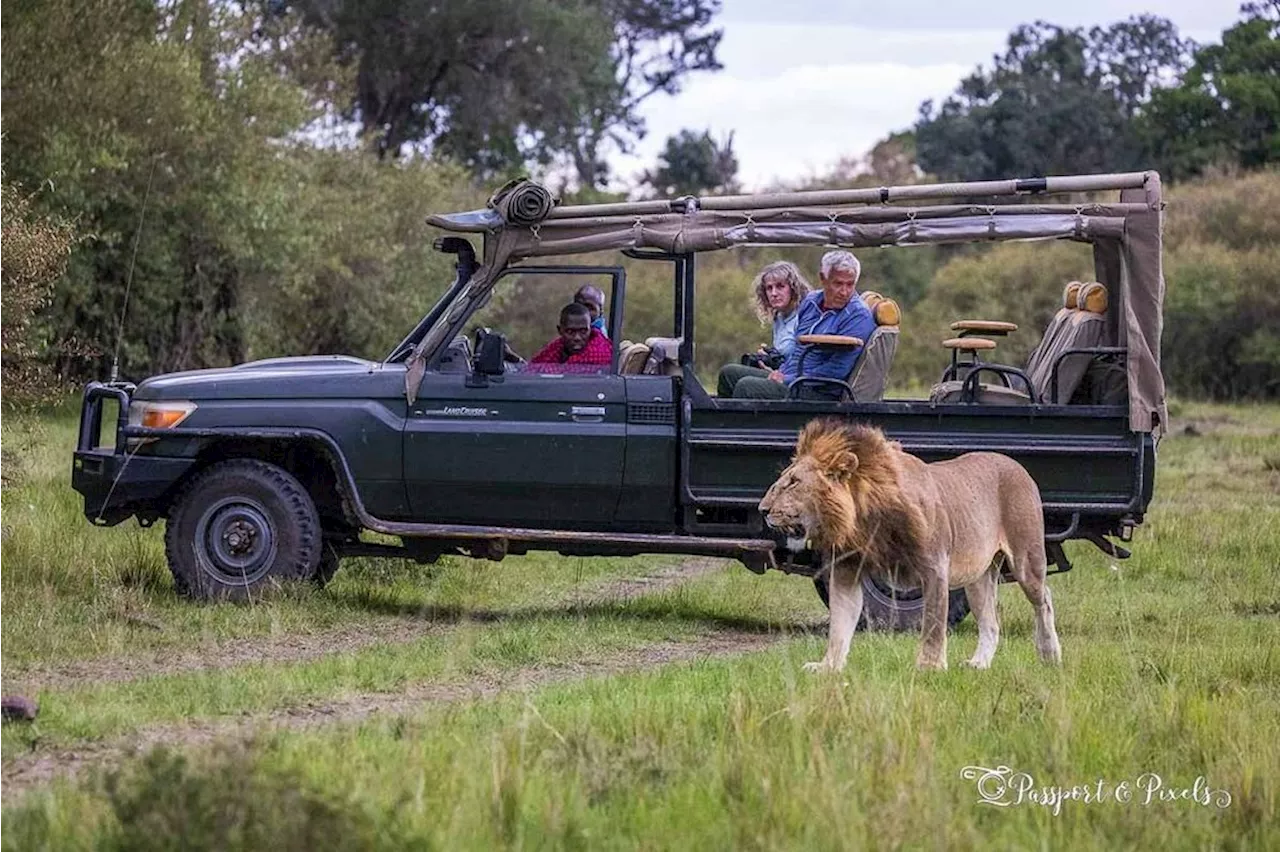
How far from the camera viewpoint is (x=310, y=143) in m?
26.9

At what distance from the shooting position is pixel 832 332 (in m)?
9.90

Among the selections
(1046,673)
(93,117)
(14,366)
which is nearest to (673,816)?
(1046,673)

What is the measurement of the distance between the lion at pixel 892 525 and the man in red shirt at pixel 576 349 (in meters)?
2.09

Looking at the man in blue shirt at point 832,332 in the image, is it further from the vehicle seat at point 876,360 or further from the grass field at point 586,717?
the grass field at point 586,717

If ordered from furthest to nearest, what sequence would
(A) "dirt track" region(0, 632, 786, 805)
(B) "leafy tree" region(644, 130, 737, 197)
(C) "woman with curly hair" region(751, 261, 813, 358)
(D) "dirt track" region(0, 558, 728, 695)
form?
(B) "leafy tree" region(644, 130, 737, 197), (C) "woman with curly hair" region(751, 261, 813, 358), (D) "dirt track" region(0, 558, 728, 695), (A) "dirt track" region(0, 632, 786, 805)

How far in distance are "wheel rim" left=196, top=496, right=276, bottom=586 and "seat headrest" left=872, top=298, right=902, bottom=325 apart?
3.13 meters

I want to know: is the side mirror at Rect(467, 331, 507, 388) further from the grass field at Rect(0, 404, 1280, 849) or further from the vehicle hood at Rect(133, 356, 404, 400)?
the grass field at Rect(0, 404, 1280, 849)

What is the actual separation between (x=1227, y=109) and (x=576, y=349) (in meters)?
40.1

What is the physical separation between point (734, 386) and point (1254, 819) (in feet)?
16.2

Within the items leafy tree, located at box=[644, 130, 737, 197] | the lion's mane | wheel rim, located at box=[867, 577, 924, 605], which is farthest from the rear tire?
leafy tree, located at box=[644, 130, 737, 197]

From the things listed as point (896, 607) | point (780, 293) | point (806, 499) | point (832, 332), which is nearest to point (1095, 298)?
point (832, 332)

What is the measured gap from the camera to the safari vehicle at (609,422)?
31.3 feet

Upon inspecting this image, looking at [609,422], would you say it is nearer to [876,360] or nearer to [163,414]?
[876,360]

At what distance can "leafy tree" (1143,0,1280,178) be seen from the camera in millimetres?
45562
